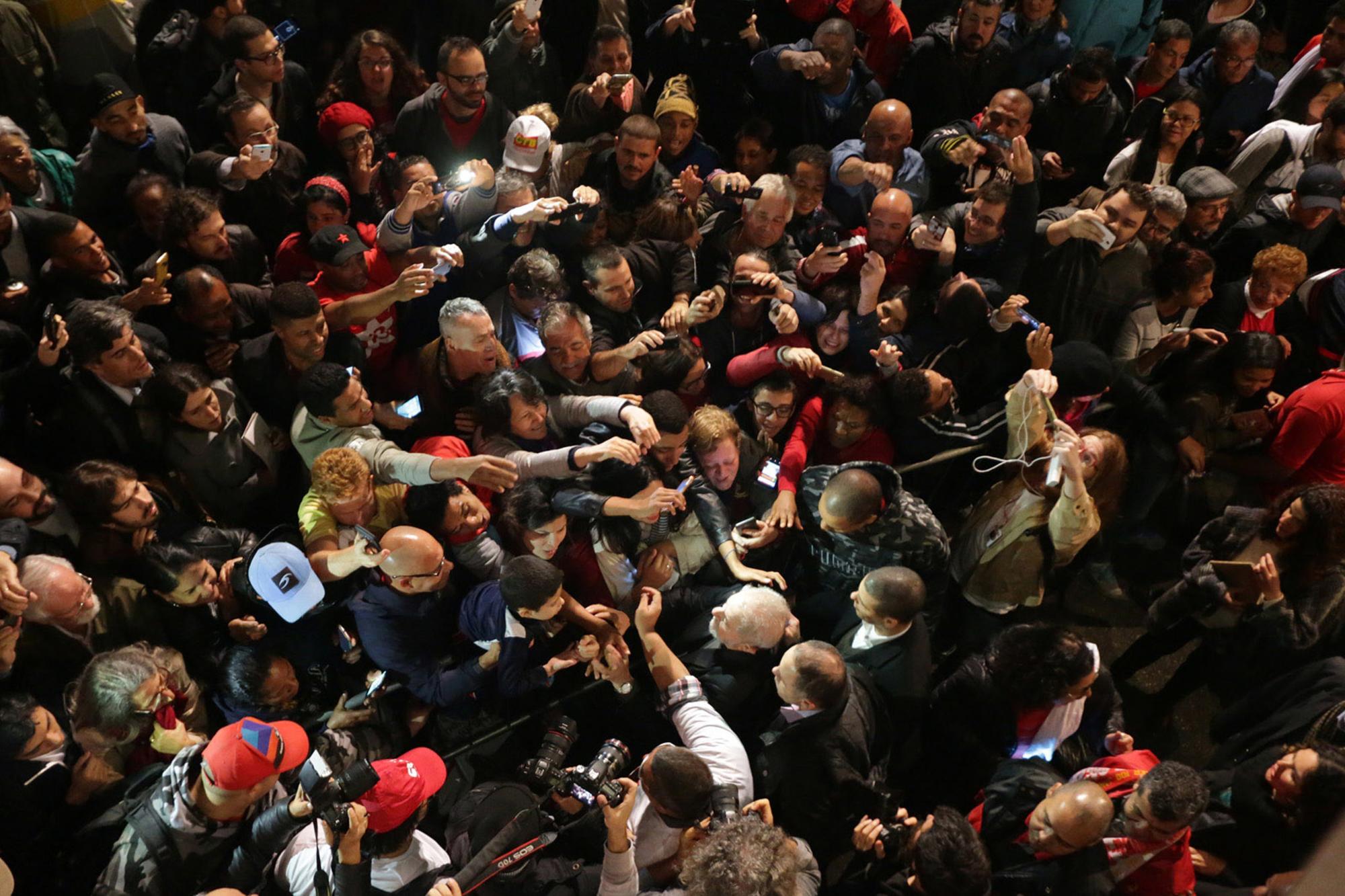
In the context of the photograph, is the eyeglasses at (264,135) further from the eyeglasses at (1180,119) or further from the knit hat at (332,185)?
the eyeglasses at (1180,119)

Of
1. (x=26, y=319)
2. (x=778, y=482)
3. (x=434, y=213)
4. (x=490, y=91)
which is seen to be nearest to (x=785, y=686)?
(x=778, y=482)

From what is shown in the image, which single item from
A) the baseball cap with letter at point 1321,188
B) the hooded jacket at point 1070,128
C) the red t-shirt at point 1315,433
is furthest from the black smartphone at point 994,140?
the red t-shirt at point 1315,433

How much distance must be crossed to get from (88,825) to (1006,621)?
3673 millimetres

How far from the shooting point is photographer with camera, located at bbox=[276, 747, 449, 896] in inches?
116

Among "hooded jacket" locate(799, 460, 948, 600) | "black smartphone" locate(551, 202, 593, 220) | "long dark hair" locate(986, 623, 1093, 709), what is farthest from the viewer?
"black smartphone" locate(551, 202, 593, 220)

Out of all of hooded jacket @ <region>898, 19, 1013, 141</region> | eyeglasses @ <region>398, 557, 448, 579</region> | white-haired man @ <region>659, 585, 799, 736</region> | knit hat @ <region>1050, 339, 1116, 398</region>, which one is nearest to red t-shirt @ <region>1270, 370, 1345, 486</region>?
knit hat @ <region>1050, 339, 1116, 398</region>

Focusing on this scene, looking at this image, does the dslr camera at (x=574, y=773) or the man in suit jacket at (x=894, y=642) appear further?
the man in suit jacket at (x=894, y=642)

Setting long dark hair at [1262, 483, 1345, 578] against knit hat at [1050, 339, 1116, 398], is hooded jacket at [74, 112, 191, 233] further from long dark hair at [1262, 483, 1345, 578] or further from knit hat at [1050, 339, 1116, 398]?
long dark hair at [1262, 483, 1345, 578]

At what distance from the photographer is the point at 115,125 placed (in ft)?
14.4

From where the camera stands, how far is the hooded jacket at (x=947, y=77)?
585cm

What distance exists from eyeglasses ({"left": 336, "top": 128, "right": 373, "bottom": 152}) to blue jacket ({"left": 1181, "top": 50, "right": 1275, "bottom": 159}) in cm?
490

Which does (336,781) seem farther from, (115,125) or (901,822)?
(115,125)

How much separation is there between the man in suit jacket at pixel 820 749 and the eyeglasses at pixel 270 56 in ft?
12.2

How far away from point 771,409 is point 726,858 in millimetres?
2074
